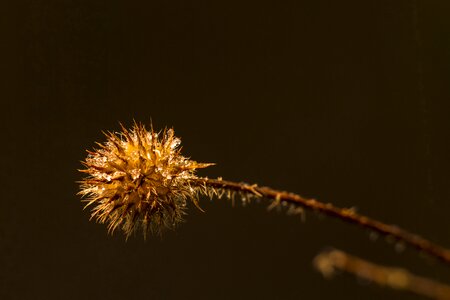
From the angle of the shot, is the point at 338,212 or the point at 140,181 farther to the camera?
the point at 140,181

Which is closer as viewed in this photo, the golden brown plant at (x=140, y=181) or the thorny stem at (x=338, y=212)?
the thorny stem at (x=338, y=212)

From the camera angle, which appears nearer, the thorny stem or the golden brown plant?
the thorny stem

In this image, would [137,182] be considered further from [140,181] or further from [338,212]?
[338,212]

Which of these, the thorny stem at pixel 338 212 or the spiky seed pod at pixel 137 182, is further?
the spiky seed pod at pixel 137 182

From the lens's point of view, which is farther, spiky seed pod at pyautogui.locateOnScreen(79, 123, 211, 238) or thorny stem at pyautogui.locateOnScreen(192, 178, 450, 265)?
spiky seed pod at pyautogui.locateOnScreen(79, 123, 211, 238)

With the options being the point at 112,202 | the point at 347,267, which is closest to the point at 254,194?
the point at 112,202

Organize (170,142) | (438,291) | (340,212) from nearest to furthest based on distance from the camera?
(438,291), (340,212), (170,142)

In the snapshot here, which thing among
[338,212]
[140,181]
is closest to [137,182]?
[140,181]

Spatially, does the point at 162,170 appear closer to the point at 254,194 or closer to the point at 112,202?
the point at 112,202
